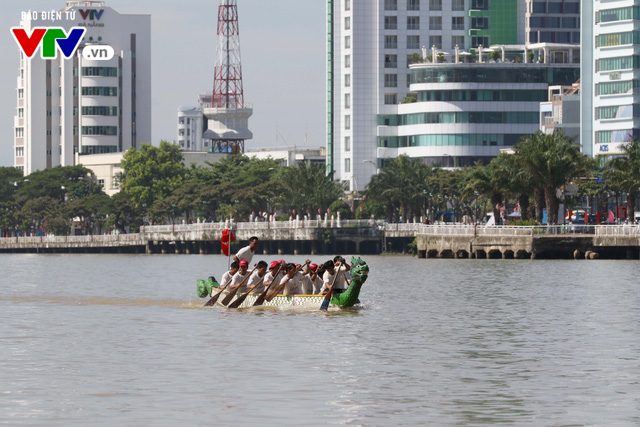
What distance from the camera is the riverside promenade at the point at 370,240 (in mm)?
97988

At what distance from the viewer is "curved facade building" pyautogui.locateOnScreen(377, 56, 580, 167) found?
176125 millimetres

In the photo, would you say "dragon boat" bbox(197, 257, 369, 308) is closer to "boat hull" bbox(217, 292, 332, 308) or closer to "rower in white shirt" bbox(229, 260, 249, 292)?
"boat hull" bbox(217, 292, 332, 308)

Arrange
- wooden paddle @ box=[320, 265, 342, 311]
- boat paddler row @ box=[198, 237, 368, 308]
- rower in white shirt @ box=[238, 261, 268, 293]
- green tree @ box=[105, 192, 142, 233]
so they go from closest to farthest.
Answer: wooden paddle @ box=[320, 265, 342, 311] < boat paddler row @ box=[198, 237, 368, 308] < rower in white shirt @ box=[238, 261, 268, 293] < green tree @ box=[105, 192, 142, 233]

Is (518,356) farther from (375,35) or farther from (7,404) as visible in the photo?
(375,35)

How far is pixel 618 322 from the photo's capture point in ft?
155

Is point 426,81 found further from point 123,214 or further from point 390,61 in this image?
point 123,214

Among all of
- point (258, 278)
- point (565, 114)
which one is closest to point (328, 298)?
point (258, 278)

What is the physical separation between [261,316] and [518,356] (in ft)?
46.9

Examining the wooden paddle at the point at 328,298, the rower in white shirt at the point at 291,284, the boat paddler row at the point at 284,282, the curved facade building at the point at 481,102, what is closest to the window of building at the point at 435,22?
the curved facade building at the point at 481,102

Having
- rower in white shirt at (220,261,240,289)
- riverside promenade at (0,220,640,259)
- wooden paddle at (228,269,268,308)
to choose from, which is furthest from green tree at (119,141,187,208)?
wooden paddle at (228,269,268,308)

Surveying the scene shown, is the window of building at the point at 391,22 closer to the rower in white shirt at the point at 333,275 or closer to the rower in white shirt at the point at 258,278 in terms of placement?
the rower in white shirt at the point at 258,278

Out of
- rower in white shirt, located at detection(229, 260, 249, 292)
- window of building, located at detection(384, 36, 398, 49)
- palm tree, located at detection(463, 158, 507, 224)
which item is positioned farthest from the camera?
window of building, located at detection(384, 36, 398, 49)

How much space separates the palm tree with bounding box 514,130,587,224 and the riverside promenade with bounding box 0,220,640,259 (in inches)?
222

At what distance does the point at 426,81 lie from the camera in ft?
583
